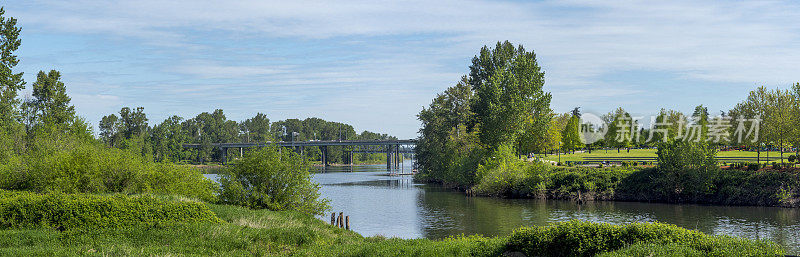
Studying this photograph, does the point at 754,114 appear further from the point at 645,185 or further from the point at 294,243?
the point at 294,243

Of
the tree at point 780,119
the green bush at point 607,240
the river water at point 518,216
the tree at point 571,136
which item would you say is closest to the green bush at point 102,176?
the river water at point 518,216

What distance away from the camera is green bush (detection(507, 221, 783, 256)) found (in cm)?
1494

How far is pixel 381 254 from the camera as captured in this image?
58.4 ft

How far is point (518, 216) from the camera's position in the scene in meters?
46.9

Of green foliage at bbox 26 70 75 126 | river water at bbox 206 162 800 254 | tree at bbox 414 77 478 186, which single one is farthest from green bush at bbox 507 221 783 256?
green foliage at bbox 26 70 75 126

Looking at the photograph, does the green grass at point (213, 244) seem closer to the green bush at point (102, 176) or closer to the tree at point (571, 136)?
the green bush at point (102, 176)

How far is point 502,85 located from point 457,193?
48.6ft

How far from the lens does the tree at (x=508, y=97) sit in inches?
2815

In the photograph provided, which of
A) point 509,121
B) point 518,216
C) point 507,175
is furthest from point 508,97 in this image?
point 518,216

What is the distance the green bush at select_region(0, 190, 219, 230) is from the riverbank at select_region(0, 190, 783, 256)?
0.24m

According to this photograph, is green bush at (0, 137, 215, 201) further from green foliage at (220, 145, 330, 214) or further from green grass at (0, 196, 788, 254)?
green grass at (0, 196, 788, 254)

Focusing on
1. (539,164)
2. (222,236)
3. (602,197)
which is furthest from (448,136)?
(222,236)

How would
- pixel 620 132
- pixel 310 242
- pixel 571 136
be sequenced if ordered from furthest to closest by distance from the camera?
pixel 620 132 < pixel 571 136 < pixel 310 242

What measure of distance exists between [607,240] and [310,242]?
1107cm
